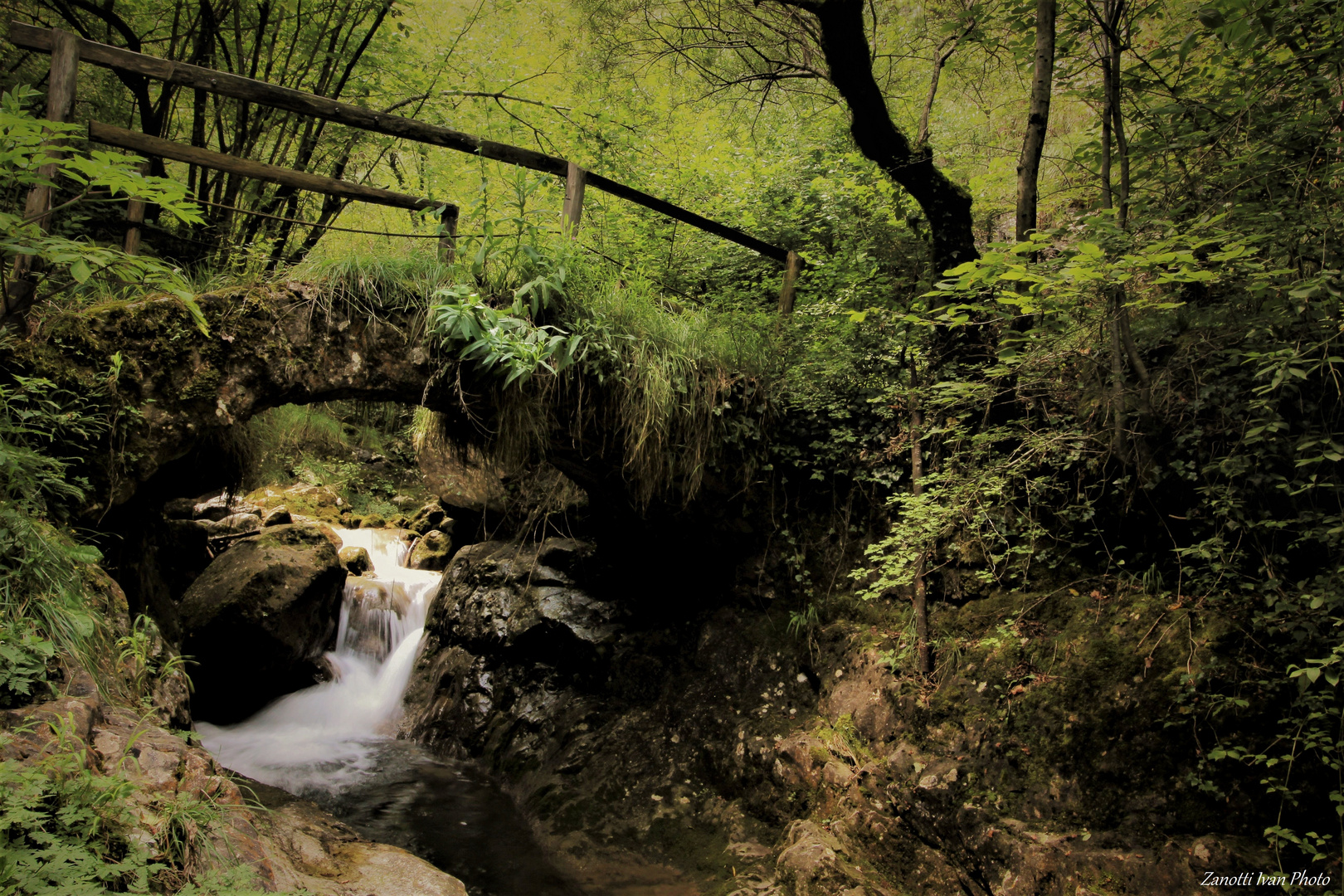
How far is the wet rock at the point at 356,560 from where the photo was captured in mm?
7918

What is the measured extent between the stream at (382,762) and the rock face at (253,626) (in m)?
→ 0.23

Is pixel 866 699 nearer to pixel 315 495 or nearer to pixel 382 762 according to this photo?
pixel 382 762

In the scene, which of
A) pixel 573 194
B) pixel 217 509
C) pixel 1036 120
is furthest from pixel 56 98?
pixel 217 509

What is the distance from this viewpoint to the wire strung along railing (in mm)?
3398

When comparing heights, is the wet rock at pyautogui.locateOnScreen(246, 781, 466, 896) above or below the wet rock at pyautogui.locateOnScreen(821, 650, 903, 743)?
below

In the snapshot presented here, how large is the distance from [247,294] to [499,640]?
3674 millimetres

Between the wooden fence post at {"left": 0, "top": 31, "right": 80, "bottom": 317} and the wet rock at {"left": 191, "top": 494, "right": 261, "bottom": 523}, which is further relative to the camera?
the wet rock at {"left": 191, "top": 494, "right": 261, "bottom": 523}

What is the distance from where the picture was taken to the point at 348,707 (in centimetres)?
640

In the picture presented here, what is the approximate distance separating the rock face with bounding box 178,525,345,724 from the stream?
0.23m

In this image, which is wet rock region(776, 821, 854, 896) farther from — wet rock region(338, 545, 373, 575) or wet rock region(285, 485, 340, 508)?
wet rock region(285, 485, 340, 508)

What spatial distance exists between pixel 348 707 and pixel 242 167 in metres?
4.93

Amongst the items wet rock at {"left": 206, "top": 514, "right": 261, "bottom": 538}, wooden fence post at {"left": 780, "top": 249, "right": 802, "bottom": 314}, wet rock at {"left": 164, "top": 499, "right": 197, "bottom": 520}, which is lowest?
wet rock at {"left": 206, "top": 514, "right": 261, "bottom": 538}

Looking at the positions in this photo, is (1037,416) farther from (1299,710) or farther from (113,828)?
(113,828)

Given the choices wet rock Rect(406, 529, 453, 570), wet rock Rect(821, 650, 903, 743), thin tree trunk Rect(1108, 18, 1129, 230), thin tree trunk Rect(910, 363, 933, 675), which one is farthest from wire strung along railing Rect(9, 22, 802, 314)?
wet rock Rect(406, 529, 453, 570)
